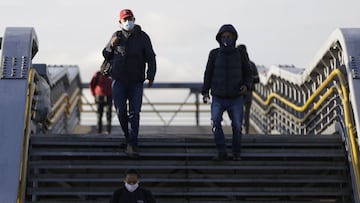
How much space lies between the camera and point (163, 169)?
781 centimetres

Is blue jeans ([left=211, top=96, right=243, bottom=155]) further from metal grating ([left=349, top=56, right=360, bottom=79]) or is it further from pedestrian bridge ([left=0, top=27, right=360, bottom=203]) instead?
metal grating ([left=349, top=56, right=360, bottom=79])

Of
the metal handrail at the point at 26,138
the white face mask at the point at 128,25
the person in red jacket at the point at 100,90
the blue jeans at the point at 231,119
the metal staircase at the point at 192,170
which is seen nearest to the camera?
the metal handrail at the point at 26,138

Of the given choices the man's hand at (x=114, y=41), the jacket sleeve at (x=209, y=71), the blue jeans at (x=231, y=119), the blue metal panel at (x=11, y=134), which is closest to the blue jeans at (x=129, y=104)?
the man's hand at (x=114, y=41)

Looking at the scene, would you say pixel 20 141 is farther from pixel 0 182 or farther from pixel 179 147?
pixel 179 147

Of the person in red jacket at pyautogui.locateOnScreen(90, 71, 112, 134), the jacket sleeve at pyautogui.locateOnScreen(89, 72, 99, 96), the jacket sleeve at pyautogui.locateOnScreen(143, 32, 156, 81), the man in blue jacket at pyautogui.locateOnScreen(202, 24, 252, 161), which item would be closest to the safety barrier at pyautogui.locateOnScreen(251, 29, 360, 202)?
the man in blue jacket at pyautogui.locateOnScreen(202, 24, 252, 161)

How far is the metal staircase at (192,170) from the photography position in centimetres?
762

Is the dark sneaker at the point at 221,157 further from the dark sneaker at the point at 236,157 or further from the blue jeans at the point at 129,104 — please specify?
the blue jeans at the point at 129,104

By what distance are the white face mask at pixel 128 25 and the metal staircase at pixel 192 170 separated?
1.32 metres

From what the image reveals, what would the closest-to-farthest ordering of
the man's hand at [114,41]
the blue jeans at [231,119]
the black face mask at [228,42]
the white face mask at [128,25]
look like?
the white face mask at [128,25] < the man's hand at [114,41] < the blue jeans at [231,119] < the black face mask at [228,42]

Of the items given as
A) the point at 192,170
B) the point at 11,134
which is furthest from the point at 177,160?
the point at 11,134

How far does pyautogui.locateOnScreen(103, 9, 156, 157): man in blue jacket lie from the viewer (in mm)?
7906

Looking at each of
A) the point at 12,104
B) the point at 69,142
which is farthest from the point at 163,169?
the point at 12,104

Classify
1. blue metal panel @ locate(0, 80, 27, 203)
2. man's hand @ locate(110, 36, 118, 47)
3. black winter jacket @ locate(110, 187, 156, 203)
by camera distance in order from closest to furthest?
1. black winter jacket @ locate(110, 187, 156, 203)
2. blue metal panel @ locate(0, 80, 27, 203)
3. man's hand @ locate(110, 36, 118, 47)

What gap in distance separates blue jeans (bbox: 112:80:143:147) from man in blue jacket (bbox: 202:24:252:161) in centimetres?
78
